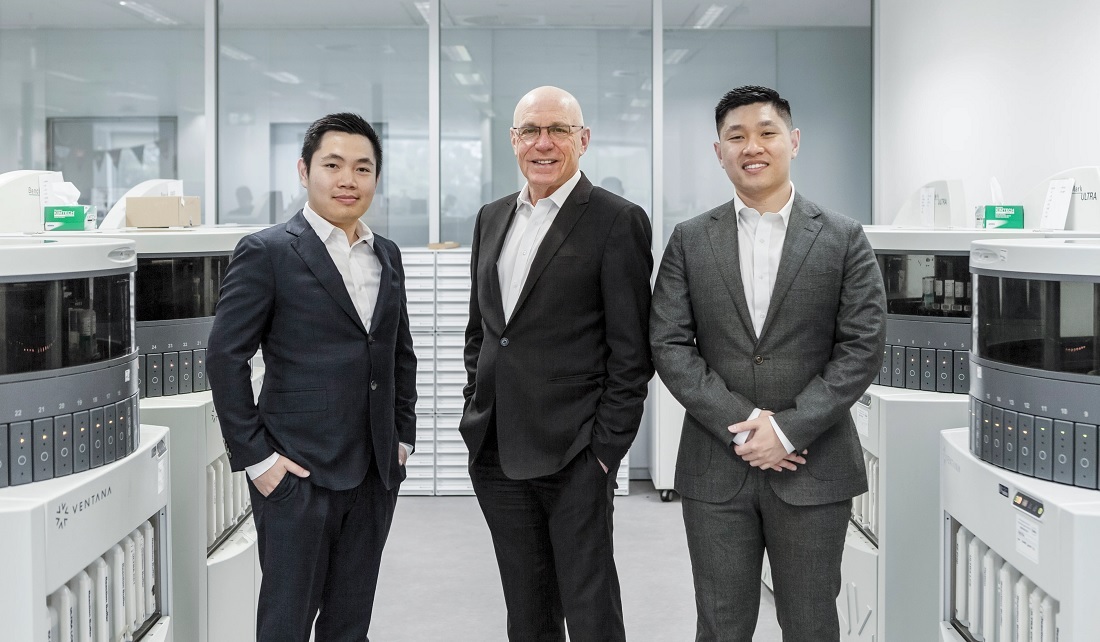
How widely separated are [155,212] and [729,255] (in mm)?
2182

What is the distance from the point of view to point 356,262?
2.35 metres

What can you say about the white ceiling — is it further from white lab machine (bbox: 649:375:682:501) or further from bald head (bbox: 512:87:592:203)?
bald head (bbox: 512:87:592:203)

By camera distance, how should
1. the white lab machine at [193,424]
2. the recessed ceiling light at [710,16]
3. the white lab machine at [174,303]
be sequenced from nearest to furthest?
the white lab machine at [193,424] → the white lab machine at [174,303] → the recessed ceiling light at [710,16]

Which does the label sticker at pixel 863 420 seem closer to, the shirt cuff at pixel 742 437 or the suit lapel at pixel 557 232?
the shirt cuff at pixel 742 437

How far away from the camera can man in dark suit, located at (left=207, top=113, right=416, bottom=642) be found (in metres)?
2.18

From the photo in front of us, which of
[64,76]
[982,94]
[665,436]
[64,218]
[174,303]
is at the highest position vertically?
[64,76]

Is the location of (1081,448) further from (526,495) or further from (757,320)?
(526,495)

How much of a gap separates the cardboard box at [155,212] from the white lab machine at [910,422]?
2.43 m

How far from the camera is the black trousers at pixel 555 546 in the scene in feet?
7.56

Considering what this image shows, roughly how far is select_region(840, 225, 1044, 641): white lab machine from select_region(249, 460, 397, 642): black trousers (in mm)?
1516

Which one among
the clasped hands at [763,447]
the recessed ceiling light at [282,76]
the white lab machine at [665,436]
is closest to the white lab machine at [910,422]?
the clasped hands at [763,447]

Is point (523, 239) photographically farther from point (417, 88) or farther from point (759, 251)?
point (417, 88)

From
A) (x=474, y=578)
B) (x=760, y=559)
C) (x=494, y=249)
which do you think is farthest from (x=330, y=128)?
(x=474, y=578)

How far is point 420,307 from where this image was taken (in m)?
5.46
